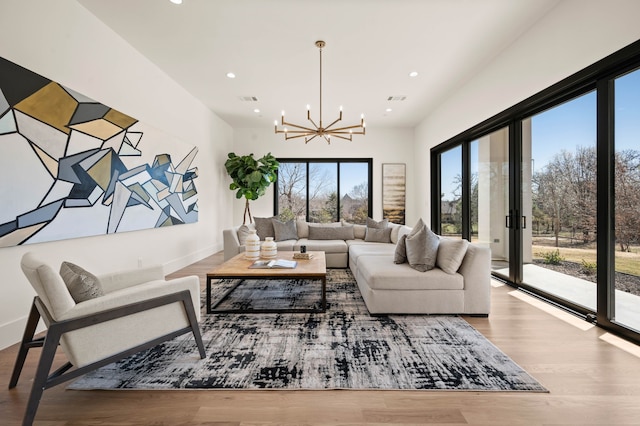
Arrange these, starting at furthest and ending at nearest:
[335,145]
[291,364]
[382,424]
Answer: [335,145] < [291,364] < [382,424]

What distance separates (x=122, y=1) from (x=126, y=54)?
2.82ft

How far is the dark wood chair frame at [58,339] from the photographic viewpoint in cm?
147

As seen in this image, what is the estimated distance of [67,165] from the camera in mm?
2721

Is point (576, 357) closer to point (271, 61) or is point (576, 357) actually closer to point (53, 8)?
point (271, 61)

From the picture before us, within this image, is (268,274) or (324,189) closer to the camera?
(268,274)

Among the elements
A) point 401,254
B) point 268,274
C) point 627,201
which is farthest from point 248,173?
point 627,201

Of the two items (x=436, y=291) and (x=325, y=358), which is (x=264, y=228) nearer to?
(x=436, y=291)

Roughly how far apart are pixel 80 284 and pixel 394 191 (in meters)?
6.69

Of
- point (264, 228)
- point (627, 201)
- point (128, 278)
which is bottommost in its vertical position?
point (128, 278)

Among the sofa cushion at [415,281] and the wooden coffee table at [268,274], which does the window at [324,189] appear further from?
the sofa cushion at [415,281]

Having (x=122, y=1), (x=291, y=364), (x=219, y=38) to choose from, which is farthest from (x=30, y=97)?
(x=291, y=364)

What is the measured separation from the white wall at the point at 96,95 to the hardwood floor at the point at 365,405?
83 cm

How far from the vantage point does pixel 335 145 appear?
744cm

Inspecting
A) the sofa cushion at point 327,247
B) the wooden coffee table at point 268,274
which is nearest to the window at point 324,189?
the sofa cushion at point 327,247
